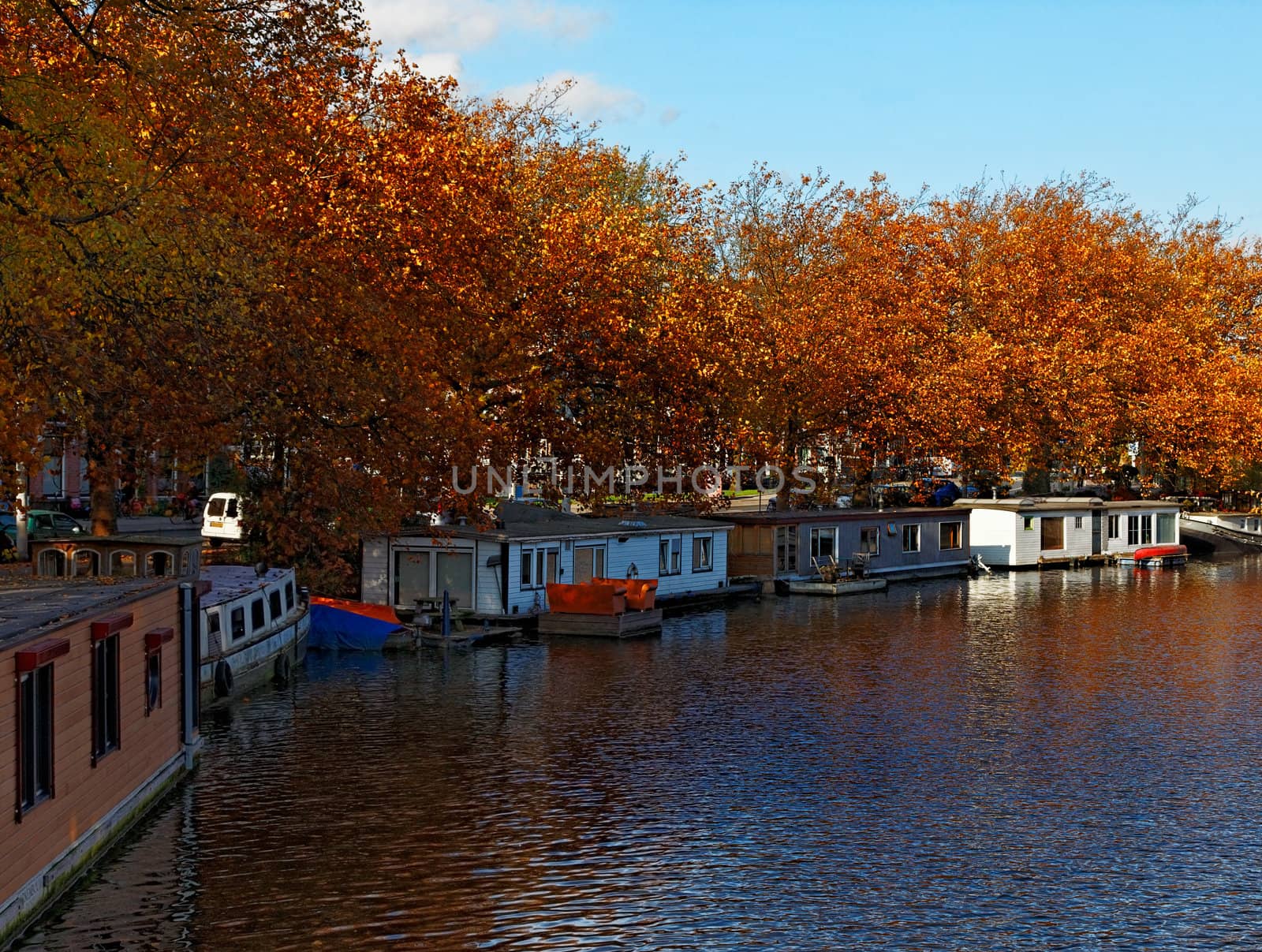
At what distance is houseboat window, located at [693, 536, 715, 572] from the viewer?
62.8 meters

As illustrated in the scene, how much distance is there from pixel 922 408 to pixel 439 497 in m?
42.8

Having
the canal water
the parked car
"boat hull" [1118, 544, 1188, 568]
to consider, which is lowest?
the canal water

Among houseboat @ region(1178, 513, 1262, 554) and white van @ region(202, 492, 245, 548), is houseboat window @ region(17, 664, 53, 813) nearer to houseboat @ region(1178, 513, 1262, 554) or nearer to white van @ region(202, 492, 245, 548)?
white van @ region(202, 492, 245, 548)

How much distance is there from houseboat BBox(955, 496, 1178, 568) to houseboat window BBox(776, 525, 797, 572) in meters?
17.6

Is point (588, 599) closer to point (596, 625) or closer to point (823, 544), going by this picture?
point (596, 625)

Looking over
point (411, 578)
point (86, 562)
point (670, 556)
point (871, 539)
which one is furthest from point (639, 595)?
point (871, 539)

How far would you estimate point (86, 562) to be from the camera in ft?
114

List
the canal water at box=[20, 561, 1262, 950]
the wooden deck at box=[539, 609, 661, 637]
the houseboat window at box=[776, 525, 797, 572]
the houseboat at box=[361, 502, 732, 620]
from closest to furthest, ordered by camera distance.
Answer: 1. the canal water at box=[20, 561, 1262, 950]
2. the wooden deck at box=[539, 609, 661, 637]
3. the houseboat at box=[361, 502, 732, 620]
4. the houseboat window at box=[776, 525, 797, 572]

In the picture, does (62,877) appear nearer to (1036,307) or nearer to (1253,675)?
(1253,675)

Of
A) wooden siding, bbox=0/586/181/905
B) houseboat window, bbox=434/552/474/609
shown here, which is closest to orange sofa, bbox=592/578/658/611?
houseboat window, bbox=434/552/474/609

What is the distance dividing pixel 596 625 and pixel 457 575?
5.57m

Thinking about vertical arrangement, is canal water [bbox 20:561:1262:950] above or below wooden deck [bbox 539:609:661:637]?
below

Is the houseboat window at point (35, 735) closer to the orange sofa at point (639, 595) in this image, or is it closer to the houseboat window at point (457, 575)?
the houseboat window at point (457, 575)

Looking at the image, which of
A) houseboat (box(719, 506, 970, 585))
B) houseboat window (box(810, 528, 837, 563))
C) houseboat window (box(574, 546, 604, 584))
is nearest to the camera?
houseboat window (box(574, 546, 604, 584))
